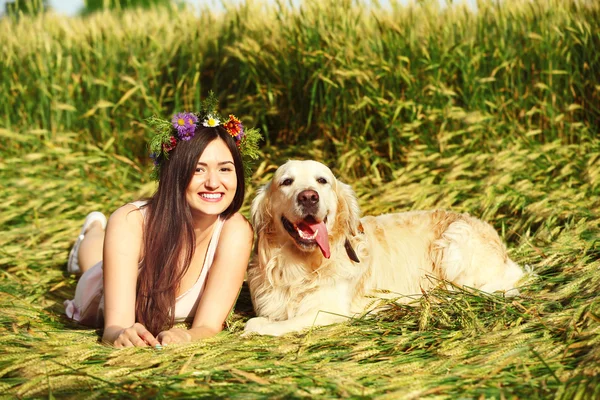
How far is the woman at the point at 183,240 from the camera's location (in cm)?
277

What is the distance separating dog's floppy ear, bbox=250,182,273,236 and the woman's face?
0.67ft

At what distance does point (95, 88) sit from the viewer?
18.0 ft

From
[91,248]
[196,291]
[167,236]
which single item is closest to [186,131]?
[167,236]

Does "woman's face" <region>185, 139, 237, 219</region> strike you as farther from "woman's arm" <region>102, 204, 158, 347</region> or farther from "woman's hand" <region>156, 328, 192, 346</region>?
"woman's hand" <region>156, 328, 192, 346</region>

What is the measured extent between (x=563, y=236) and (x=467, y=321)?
54.0 inches

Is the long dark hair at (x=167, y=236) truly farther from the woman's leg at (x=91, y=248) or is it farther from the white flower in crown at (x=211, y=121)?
the woman's leg at (x=91, y=248)

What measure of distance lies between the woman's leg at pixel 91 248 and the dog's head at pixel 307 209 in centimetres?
117

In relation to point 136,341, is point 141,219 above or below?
above

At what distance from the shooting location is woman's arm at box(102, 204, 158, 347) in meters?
2.68

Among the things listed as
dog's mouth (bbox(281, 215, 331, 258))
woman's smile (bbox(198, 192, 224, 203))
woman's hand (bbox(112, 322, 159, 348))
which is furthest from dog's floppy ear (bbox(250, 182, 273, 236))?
woman's hand (bbox(112, 322, 159, 348))

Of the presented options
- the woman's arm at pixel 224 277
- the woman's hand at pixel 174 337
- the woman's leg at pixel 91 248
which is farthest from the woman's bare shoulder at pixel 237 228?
the woman's leg at pixel 91 248

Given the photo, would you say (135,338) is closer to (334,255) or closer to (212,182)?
(212,182)

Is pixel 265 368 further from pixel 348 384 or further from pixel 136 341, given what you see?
pixel 136 341


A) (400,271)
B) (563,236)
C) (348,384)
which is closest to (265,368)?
(348,384)
